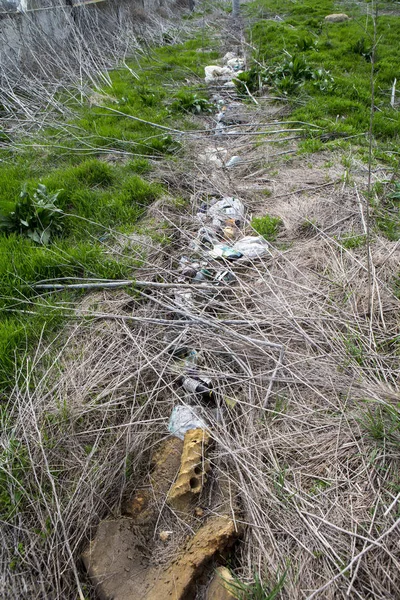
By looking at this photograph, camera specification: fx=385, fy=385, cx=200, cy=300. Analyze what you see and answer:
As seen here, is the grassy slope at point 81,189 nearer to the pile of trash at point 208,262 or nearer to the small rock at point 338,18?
the pile of trash at point 208,262

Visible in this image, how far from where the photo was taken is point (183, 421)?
77.7 inches

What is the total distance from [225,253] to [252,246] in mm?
222

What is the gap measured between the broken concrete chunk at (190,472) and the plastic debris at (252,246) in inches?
57.0

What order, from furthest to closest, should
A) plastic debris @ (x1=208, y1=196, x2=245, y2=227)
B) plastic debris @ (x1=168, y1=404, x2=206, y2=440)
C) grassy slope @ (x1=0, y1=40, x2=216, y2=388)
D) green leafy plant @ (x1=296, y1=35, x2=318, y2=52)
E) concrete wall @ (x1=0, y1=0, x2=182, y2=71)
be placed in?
green leafy plant @ (x1=296, y1=35, x2=318, y2=52) → concrete wall @ (x1=0, y1=0, x2=182, y2=71) → plastic debris @ (x1=208, y1=196, x2=245, y2=227) → grassy slope @ (x1=0, y1=40, x2=216, y2=388) → plastic debris @ (x1=168, y1=404, x2=206, y2=440)

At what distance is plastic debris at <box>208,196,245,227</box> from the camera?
3275mm

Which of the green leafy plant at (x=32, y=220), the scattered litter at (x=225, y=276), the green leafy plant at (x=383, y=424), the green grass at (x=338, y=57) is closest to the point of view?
the green leafy plant at (x=383, y=424)

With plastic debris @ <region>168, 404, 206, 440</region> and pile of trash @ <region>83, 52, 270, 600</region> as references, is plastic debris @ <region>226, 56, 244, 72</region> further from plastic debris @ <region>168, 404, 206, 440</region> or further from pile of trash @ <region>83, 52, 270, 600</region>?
plastic debris @ <region>168, 404, 206, 440</region>

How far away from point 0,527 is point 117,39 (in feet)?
28.7

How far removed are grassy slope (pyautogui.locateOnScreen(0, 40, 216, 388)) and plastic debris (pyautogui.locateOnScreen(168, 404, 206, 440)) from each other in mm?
921

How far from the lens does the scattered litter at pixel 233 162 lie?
13.4ft

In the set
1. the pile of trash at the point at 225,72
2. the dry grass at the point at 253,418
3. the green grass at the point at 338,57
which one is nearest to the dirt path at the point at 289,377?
the dry grass at the point at 253,418

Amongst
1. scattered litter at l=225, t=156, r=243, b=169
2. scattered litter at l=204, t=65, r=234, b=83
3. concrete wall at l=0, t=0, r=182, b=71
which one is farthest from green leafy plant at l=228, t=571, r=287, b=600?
concrete wall at l=0, t=0, r=182, b=71

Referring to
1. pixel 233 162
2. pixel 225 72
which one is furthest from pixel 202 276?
pixel 225 72

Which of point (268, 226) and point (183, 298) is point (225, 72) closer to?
point (268, 226)
